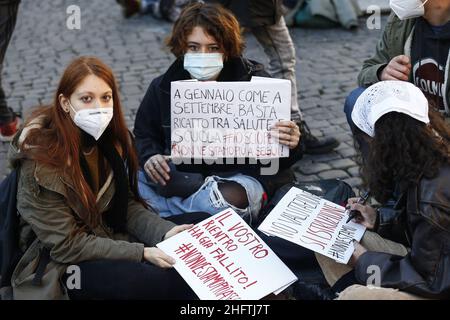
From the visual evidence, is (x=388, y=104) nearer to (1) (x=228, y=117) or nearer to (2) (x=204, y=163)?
(1) (x=228, y=117)

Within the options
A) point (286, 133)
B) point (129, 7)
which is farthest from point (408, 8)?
point (129, 7)

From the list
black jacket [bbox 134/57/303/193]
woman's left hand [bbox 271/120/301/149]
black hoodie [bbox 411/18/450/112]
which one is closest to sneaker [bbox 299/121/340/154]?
black jacket [bbox 134/57/303/193]

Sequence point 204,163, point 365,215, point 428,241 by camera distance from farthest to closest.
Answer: point 204,163, point 365,215, point 428,241

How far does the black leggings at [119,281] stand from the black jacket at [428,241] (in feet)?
3.56

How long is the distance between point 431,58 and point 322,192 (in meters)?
0.97

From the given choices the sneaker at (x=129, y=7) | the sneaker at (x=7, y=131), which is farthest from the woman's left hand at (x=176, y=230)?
the sneaker at (x=129, y=7)

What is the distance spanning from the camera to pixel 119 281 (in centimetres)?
302

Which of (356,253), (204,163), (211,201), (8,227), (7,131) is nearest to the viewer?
(8,227)

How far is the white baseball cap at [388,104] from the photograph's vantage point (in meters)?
2.69

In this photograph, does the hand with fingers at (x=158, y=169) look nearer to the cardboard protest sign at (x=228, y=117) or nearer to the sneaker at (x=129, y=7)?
the cardboard protest sign at (x=228, y=117)

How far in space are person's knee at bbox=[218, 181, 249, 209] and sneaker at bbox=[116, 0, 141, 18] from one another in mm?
5413

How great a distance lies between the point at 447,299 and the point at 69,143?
1780mm

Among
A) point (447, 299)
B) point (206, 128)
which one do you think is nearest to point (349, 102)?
point (206, 128)
